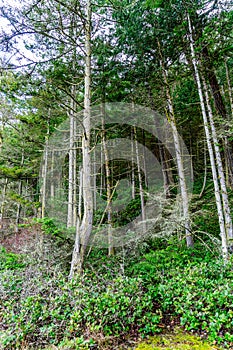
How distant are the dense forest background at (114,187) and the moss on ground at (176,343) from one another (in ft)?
0.18

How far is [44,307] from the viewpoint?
2.32 m

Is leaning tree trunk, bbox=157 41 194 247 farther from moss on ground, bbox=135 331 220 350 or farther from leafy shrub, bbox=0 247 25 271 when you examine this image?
leafy shrub, bbox=0 247 25 271

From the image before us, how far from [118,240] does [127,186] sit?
503 centimetres

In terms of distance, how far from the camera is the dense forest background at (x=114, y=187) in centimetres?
236

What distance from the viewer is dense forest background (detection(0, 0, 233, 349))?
2.36 metres

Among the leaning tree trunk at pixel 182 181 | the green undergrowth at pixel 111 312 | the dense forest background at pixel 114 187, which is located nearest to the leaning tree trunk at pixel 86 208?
the dense forest background at pixel 114 187

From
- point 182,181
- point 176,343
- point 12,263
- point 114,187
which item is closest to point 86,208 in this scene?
point 114,187

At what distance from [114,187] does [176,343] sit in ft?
8.89

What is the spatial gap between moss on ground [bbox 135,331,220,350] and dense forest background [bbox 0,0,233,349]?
Result: 0.18 feet

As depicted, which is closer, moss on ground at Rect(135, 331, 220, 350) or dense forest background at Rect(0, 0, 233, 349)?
moss on ground at Rect(135, 331, 220, 350)

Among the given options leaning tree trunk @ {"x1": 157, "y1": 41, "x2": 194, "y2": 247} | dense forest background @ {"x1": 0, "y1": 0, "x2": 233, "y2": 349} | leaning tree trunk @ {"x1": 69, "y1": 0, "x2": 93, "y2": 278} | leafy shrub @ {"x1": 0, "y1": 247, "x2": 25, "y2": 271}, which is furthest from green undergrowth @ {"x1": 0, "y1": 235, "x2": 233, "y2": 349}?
leaning tree trunk @ {"x1": 157, "y1": 41, "x2": 194, "y2": 247}

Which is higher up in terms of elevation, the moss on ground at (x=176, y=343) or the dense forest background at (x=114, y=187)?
the dense forest background at (x=114, y=187)

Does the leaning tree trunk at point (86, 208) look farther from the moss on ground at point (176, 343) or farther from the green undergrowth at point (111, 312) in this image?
the moss on ground at point (176, 343)

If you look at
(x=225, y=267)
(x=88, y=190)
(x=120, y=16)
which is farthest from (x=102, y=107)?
(x=225, y=267)
